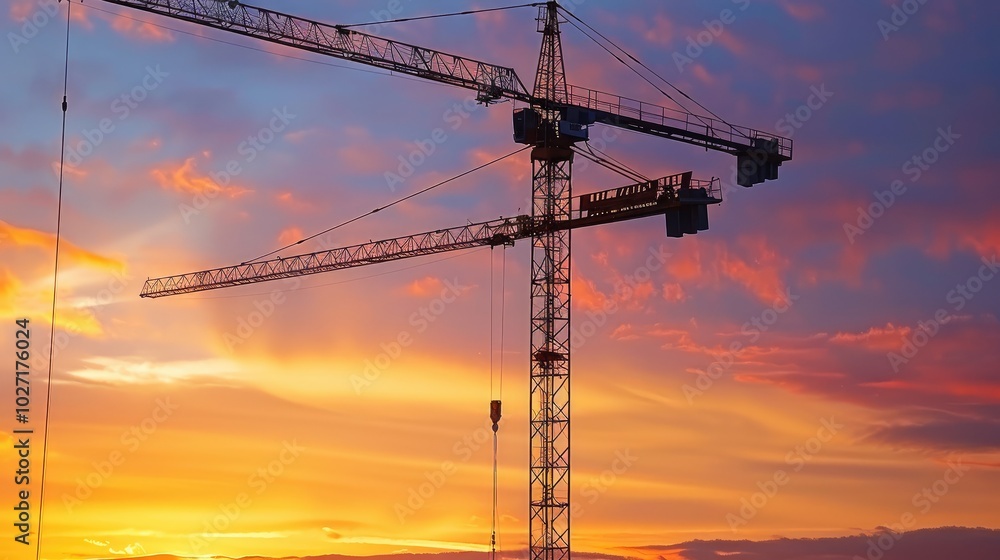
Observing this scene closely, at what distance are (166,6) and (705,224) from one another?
153 feet

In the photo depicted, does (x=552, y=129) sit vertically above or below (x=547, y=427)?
above

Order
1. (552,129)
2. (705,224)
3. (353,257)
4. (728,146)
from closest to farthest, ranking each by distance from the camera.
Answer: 1. (705,224)
2. (552,129)
3. (728,146)
4. (353,257)

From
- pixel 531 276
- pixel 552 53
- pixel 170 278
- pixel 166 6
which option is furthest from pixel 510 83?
pixel 170 278

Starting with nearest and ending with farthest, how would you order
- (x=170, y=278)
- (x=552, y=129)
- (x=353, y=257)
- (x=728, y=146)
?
(x=552, y=129) → (x=728, y=146) → (x=353, y=257) → (x=170, y=278)

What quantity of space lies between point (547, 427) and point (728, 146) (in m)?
32.4

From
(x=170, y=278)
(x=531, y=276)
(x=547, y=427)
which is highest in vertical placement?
(x=170, y=278)

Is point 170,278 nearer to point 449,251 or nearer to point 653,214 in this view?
point 449,251

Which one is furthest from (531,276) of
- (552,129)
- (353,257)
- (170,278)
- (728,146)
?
(170,278)

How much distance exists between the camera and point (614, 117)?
431 feet

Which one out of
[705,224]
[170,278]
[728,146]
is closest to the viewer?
[705,224]

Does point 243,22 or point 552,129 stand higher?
point 243,22

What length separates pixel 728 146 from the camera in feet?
454

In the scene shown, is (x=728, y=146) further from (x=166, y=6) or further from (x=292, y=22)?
(x=166, y=6)

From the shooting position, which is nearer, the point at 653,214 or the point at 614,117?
the point at 653,214
